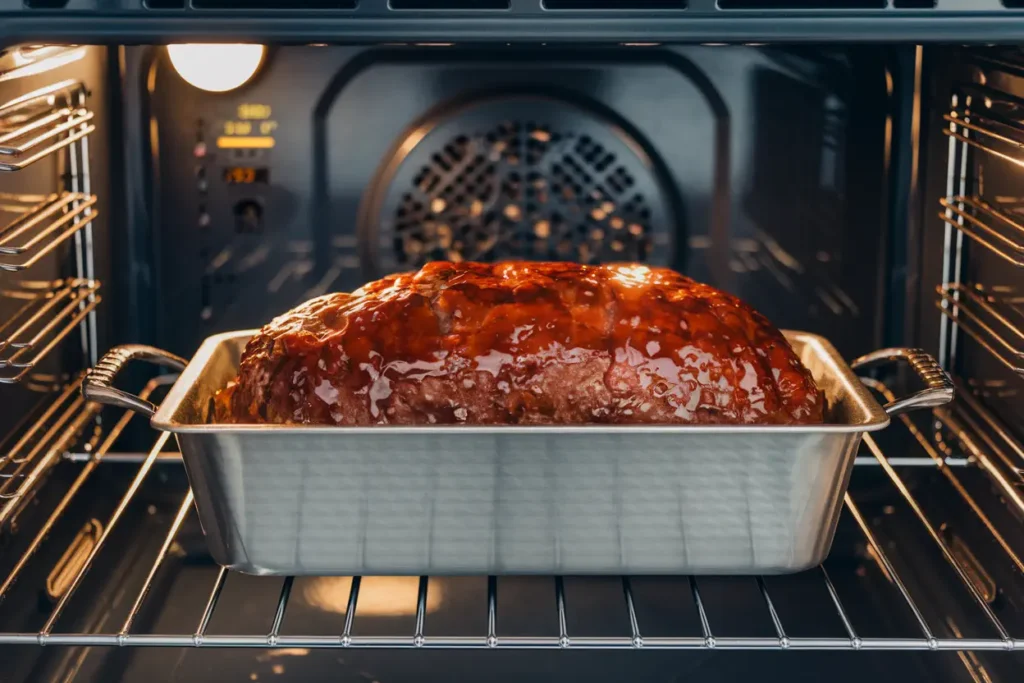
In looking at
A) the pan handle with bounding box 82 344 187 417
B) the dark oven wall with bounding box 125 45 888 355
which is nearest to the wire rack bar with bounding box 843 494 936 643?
the dark oven wall with bounding box 125 45 888 355

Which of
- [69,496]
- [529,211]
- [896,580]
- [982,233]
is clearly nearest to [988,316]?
[982,233]

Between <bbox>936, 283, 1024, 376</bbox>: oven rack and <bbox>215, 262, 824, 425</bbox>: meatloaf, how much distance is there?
0.73 feet

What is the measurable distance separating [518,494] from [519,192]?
0.50m

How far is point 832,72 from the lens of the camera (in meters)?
1.39

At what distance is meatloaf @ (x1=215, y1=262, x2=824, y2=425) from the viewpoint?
3.53 feet

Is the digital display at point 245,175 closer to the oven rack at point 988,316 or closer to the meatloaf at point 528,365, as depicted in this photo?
the meatloaf at point 528,365

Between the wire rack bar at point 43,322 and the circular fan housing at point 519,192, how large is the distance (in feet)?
1.11

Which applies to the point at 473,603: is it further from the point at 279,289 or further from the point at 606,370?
the point at 279,289

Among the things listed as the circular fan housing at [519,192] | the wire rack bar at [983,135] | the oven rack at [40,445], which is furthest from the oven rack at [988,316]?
the oven rack at [40,445]

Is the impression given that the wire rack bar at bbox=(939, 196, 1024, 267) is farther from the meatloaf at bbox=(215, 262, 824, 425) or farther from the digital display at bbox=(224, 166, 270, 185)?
the digital display at bbox=(224, 166, 270, 185)

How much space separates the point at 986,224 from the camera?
4.21 ft

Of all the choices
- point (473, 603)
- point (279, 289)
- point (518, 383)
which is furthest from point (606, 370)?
point (279, 289)

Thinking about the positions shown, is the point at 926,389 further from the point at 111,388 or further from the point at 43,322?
the point at 43,322

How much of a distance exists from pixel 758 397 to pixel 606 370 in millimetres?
145
